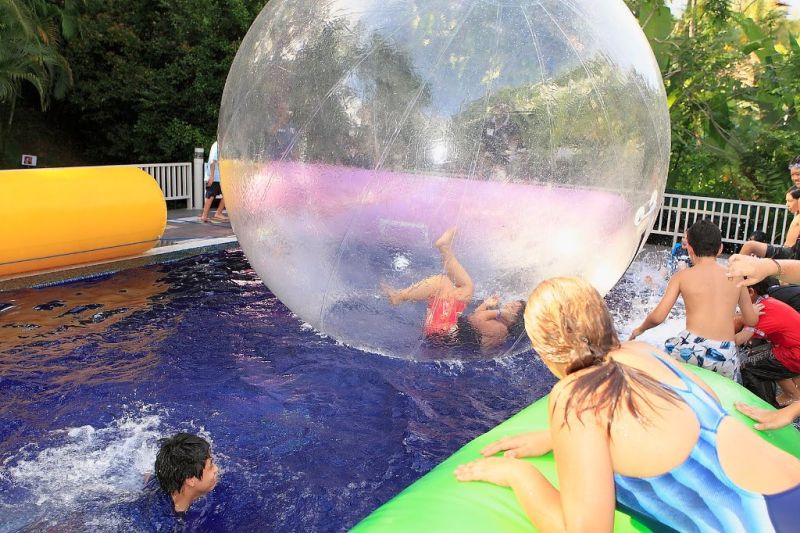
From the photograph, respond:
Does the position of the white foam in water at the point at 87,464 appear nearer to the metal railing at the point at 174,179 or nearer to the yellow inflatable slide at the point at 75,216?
the yellow inflatable slide at the point at 75,216

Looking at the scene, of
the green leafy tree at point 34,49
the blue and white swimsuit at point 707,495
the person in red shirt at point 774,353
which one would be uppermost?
the green leafy tree at point 34,49

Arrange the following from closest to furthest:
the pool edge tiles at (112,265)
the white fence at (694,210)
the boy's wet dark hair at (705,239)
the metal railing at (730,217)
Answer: the boy's wet dark hair at (705,239), the pool edge tiles at (112,265), the metal railing at (730,217), the white fence at (694,210)

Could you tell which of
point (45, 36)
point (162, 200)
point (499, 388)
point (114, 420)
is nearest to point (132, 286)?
point (162, 200)

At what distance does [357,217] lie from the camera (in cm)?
318

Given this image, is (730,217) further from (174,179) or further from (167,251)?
(174,179)

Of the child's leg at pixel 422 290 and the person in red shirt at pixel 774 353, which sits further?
the person in red shirt at pixel 774 353

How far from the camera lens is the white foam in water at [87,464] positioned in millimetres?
3510

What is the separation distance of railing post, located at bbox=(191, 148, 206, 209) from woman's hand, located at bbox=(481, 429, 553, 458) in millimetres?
10551

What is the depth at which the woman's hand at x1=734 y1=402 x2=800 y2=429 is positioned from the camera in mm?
2912

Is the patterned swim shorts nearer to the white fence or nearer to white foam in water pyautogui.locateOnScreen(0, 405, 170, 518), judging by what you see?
white foam in water pyautogui.locateOnScreen(0, 405, 170, 518)

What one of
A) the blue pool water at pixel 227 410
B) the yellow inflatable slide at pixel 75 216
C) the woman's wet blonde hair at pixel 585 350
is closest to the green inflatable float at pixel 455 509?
the woman's wet blonde hair at pixel 585 350

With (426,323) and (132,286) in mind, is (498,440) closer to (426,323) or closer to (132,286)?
(426,323)

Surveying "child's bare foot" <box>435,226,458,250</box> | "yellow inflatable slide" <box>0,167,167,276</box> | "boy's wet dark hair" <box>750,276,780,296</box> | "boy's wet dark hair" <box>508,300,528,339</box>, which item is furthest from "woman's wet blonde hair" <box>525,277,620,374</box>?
"yellow inflatable slide" <box>0,167,167,276</box>

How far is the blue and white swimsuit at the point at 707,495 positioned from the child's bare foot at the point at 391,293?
1.52 m
